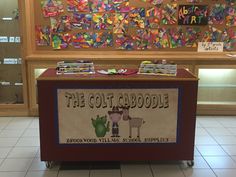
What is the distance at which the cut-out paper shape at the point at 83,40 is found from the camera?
505cm

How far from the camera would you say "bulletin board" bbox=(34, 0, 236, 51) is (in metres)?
4.96

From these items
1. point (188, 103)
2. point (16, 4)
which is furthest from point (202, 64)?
point (16, 4)

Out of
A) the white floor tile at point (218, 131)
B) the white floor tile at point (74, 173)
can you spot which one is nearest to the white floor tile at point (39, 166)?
the white floor tile at point (74, 173)

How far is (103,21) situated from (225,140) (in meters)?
2.59

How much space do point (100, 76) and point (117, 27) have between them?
208 cm

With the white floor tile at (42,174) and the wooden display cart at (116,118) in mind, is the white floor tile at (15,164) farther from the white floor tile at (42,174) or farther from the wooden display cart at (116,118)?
the wooden display cart at (116,118)

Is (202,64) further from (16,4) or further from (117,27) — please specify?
(16,4)

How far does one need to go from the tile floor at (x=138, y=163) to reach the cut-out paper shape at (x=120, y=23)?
1947 mm

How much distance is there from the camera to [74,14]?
16.3ft

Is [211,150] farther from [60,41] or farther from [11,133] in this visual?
[60,41]

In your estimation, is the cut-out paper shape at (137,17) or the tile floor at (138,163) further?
the cut-out paper shape at (137,17)

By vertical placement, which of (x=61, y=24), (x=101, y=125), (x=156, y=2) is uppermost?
(x=156, y=2)

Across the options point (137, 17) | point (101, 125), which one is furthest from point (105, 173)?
point (137, 17)

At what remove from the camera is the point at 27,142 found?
391cm
